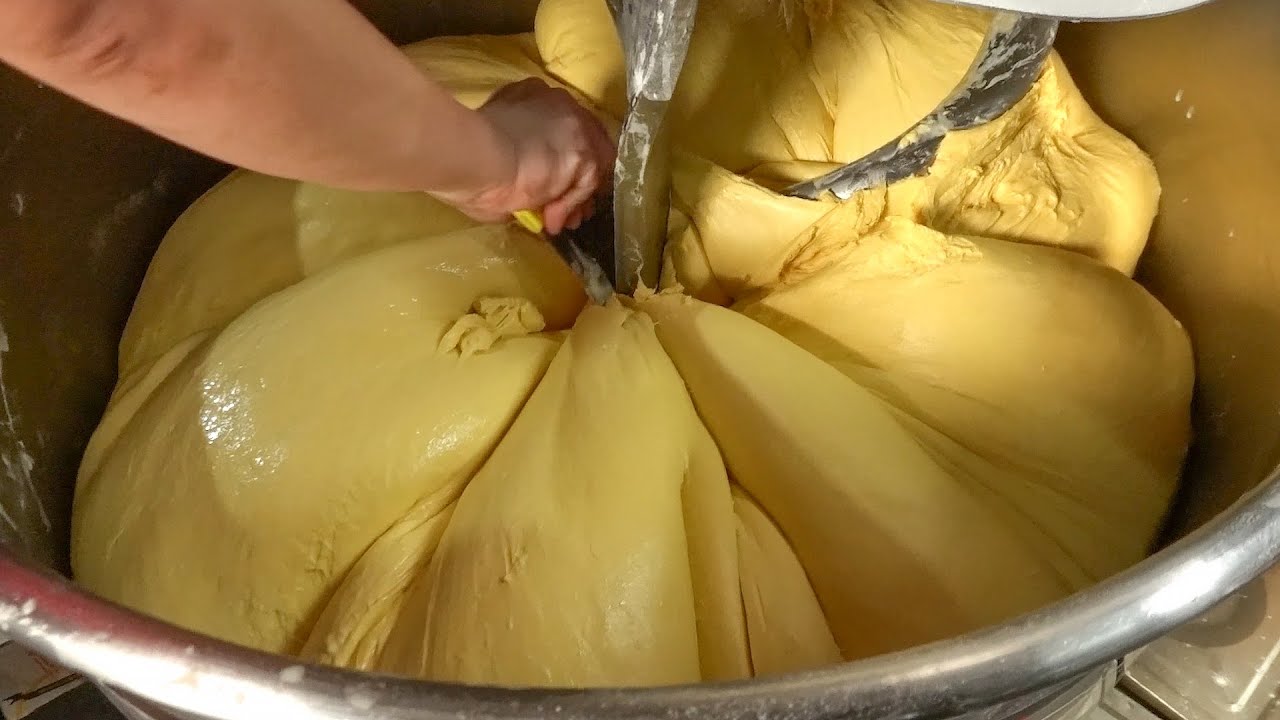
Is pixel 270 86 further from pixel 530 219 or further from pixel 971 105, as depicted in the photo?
pixel 971 105

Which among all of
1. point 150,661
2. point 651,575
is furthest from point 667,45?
point 150,661

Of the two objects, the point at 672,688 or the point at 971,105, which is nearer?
the point at 672,688

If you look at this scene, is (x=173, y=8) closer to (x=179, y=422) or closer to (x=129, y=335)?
(x=179, y=422)

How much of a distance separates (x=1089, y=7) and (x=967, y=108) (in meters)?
0.27

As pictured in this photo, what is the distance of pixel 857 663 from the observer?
12.1 inches

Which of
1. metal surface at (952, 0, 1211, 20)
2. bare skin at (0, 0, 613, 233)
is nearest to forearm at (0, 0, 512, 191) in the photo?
bare skin at (0, 0, 613, 233)

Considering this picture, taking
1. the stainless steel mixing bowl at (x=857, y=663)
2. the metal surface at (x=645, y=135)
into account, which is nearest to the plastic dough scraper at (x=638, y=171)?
the metal surface at (x=645, y=135)

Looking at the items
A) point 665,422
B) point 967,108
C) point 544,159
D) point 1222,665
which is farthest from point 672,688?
point 1222,665

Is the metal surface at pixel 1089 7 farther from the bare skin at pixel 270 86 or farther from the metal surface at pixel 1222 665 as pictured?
the metal surface at pixel 1222 665

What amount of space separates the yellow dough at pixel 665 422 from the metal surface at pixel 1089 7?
25 centimetres

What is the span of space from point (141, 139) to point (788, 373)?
0.54m

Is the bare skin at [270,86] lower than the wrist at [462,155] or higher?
higher

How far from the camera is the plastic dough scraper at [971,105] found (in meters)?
0.61

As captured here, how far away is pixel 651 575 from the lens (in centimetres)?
49
